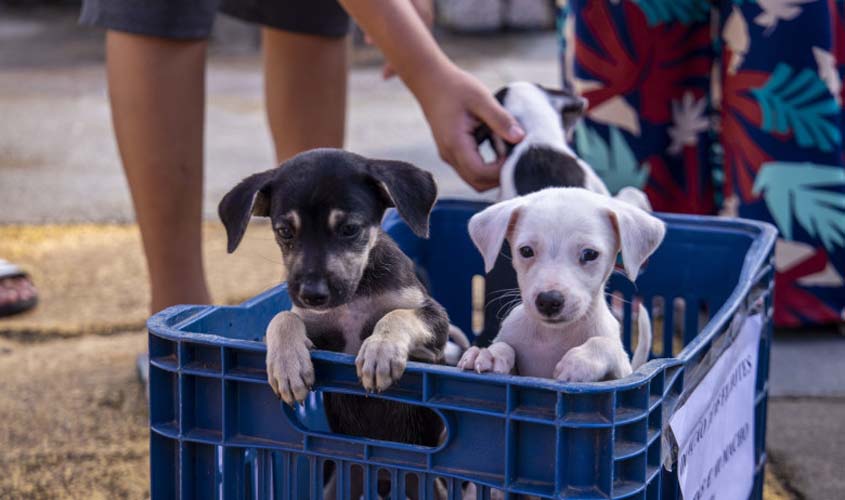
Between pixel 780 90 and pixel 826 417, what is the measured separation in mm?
995

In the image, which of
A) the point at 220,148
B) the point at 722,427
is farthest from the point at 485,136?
the point at 220,148

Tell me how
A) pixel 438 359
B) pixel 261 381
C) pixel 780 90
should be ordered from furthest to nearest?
pixel 780 90
pixel 438 359
pixel 261 381

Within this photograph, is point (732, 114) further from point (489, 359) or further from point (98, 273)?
point (98, 273)

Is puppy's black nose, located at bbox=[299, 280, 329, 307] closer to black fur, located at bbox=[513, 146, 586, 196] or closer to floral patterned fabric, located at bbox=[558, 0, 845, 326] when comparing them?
black fur, located at bbox=[513, 146, 586, 196]

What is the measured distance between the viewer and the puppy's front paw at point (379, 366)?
1697mm

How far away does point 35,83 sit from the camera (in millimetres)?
7930

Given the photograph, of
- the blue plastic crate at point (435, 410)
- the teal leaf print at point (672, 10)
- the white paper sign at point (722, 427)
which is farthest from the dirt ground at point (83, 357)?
the teal leaf print at point (672, 10)

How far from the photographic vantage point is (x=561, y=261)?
204 cm

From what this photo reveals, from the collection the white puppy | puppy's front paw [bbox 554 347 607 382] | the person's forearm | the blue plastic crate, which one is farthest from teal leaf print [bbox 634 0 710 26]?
puppy's front paw [bbox 554 347 607 382]

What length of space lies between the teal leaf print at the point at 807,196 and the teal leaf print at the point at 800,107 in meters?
0.08

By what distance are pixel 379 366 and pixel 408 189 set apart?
550mm

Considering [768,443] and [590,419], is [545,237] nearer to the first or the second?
[590,419]

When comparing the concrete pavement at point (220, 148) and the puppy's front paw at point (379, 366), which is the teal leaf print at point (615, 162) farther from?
the puppy's front paw at point (379, 366)

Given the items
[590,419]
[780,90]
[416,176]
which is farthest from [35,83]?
[590,419]
